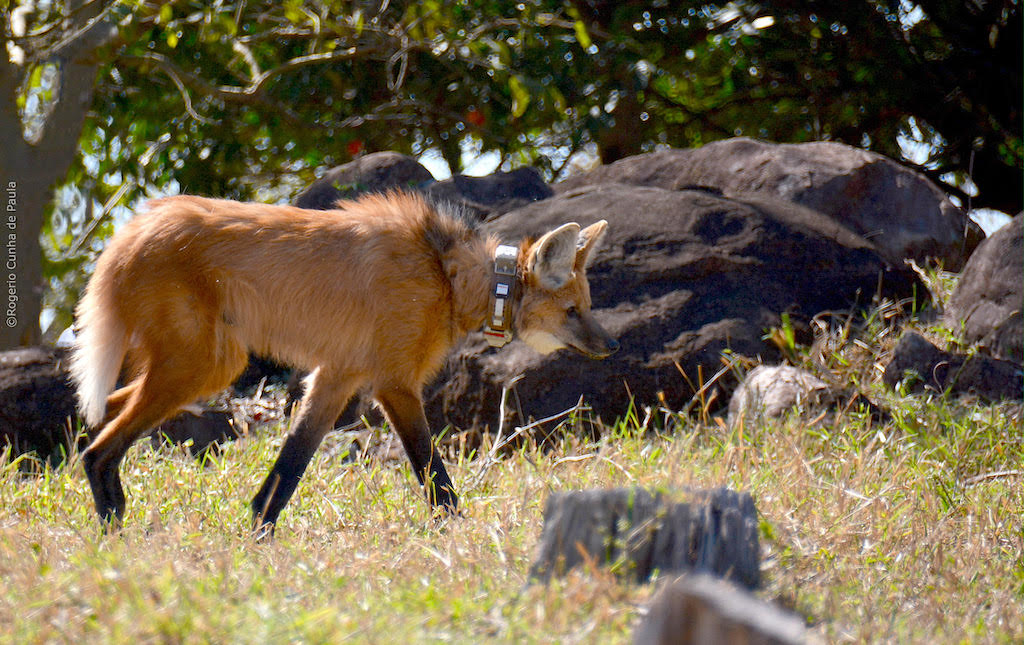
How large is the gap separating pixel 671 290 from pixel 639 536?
306 centimetres

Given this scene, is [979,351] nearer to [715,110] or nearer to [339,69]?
[715,110]

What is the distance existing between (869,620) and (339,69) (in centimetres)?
611

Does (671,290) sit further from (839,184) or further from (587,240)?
(839,184)

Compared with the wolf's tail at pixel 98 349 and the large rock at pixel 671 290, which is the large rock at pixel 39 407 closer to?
the wolf's tail at pixel 98 349

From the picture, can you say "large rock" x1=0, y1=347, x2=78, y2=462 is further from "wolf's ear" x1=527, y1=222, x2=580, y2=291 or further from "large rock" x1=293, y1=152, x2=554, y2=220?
"wolf's ear" x1=527, y1=222, x2=580, y2=291

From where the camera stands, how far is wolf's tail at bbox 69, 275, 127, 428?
10.9 ft

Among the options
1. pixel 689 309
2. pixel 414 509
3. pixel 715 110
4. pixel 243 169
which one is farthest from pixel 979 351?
pixel 243 169

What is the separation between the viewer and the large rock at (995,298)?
500cm

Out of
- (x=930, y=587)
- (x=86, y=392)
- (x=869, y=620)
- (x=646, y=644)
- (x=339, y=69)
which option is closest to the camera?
(x=646, y=644)

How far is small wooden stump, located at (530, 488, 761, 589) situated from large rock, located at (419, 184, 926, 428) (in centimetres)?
231

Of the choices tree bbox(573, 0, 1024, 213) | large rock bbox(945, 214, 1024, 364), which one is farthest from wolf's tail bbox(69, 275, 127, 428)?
tree bbox(573, 0, 1024, 213)

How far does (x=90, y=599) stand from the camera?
1.81 meters

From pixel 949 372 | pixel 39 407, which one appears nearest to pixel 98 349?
pixel 39 407

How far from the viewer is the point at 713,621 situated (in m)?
1.35
